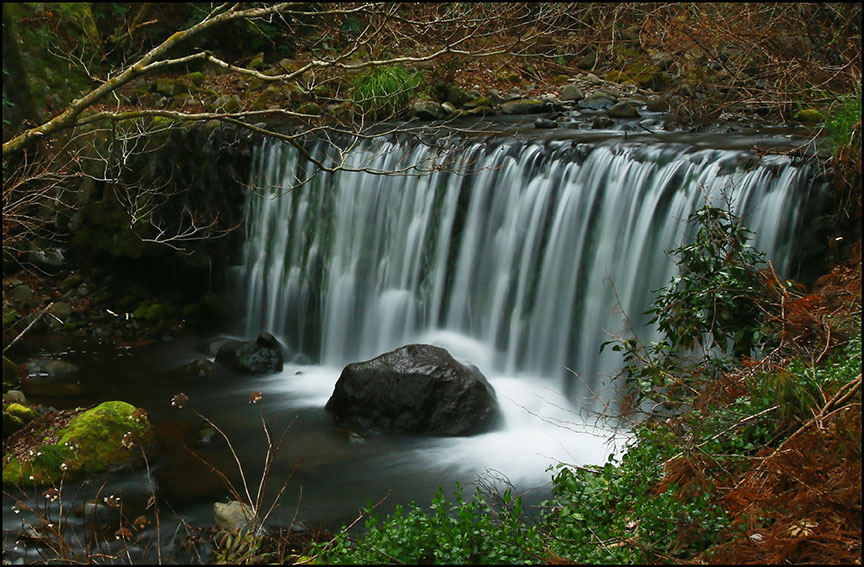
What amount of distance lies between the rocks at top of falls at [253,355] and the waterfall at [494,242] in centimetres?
64

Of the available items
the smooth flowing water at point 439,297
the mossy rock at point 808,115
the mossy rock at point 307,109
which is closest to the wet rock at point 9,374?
the smooth flowing water at point 439,297

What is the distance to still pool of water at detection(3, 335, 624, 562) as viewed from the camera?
6.64 metres

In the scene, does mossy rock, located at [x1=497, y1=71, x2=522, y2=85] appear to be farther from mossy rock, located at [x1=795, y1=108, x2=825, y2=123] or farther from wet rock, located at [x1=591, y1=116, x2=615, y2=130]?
mossy rock, located at [x1=795, y1=108, x2=825, y2=123]

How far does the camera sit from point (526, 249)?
9047 millimetres

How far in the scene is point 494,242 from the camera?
30.7 ft

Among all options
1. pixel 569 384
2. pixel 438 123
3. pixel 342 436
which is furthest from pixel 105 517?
pixel 438 123

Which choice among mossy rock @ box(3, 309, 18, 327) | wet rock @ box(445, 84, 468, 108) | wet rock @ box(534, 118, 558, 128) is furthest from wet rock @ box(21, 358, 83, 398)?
wet rock @ box(445, 84, 468, 108)

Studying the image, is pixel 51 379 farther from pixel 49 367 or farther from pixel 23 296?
pixel 23 296

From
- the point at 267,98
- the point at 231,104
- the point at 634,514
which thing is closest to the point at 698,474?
the point at 634,514

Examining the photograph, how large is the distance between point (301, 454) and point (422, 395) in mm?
1260

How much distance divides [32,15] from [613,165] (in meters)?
9.53

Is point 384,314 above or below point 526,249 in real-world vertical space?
below

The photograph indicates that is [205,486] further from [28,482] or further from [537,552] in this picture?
[537,552]

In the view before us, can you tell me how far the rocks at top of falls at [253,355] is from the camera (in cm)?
1010
